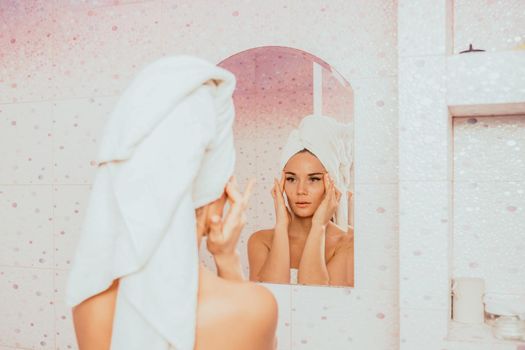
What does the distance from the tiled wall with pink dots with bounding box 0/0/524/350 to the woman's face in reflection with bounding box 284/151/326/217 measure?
79mm

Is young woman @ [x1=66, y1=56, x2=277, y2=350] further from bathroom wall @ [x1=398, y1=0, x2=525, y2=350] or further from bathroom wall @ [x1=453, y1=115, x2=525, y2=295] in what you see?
bathroom wall @ [x1=453, y1=115, x2=525, y2=295]

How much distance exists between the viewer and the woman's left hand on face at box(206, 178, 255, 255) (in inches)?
37.2

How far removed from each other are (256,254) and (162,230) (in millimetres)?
946

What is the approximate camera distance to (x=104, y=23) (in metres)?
1.97

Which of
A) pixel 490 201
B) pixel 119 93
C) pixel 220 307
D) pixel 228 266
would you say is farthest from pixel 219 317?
pixel 119 93

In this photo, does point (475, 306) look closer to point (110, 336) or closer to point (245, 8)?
point (110, 336)

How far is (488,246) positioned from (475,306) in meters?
0.20

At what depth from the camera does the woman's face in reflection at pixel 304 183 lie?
1.67 meters

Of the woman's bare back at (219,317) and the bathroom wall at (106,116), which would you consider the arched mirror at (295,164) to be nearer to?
the bathroom wall at (106,116)

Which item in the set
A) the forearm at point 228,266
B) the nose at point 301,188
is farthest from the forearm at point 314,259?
the forearm at point 228,266

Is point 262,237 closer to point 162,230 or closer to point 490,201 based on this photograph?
point 490,201

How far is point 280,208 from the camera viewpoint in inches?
66.9

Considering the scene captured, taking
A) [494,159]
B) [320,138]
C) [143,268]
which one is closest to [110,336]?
[143,268]

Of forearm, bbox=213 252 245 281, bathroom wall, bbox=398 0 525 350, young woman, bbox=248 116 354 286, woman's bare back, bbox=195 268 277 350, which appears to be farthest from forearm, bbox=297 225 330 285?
woman's bare back, bbox=195 268 277 350
